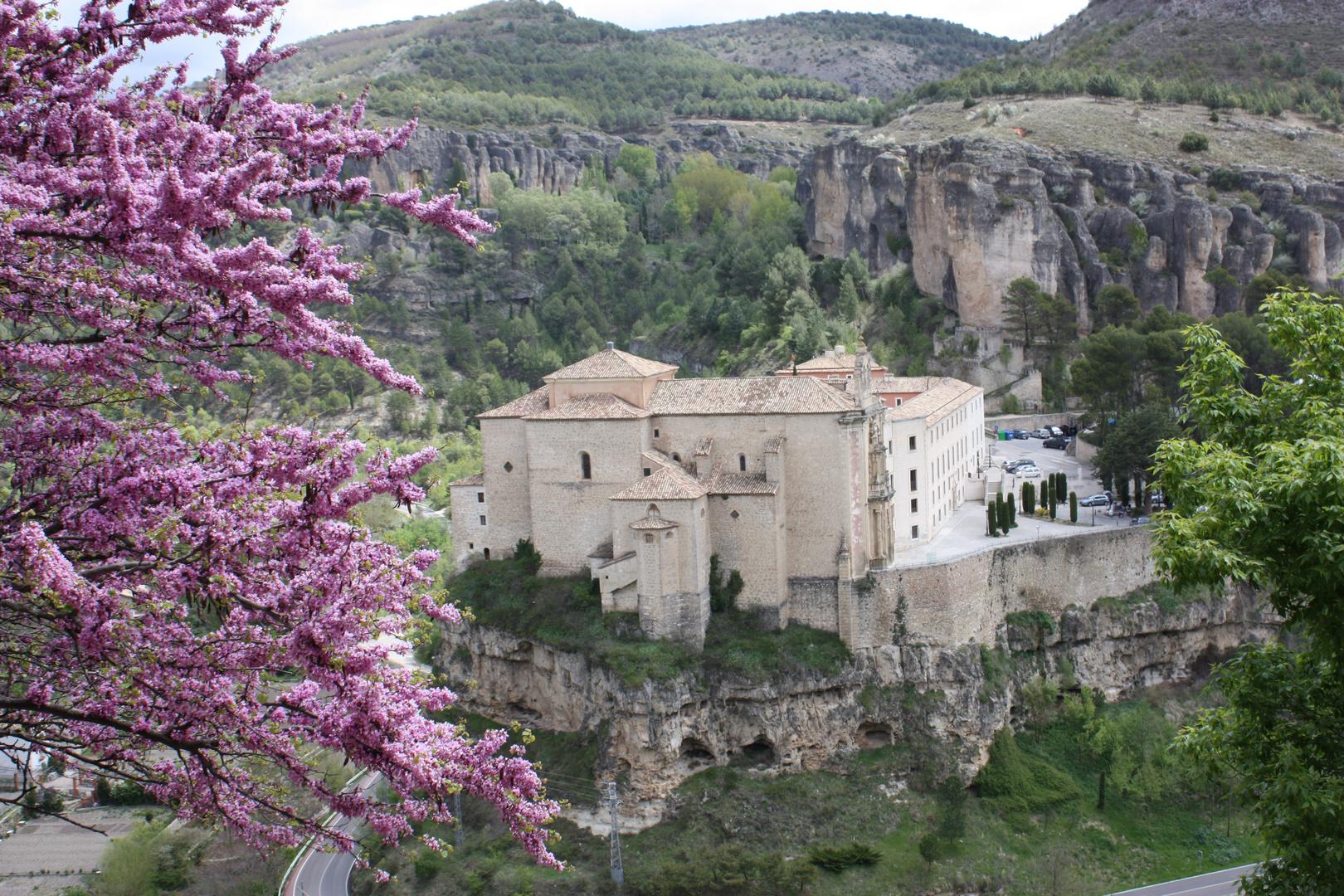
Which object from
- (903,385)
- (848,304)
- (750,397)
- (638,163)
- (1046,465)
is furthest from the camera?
(638,163)

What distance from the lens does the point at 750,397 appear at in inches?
1448

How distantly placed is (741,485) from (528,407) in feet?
28.7

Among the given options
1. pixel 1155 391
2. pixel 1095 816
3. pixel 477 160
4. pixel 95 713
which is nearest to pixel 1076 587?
pixel 1095 816

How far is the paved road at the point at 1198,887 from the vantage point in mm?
→ 33438

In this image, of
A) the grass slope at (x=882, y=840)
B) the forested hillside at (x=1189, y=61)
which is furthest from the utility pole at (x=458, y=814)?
the forested hillside at (x=1189, y=61)

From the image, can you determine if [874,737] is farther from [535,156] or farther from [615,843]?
[535,156]

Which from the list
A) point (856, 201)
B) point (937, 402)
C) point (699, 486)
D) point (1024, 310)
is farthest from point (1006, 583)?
point (856, 201)

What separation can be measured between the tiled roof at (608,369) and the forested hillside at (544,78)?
89.9m

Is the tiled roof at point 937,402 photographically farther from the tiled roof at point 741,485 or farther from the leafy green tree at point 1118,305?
the leafy green tree at point 1118,305

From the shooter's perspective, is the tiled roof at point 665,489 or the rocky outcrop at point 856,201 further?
the rocky outcrop at point 856,201

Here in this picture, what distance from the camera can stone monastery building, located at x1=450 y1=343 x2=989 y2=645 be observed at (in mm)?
34781

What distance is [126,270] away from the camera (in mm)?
8086

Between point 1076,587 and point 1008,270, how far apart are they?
29.7 metres

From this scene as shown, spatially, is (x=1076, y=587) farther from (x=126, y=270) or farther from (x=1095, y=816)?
(x=126, y=270)
